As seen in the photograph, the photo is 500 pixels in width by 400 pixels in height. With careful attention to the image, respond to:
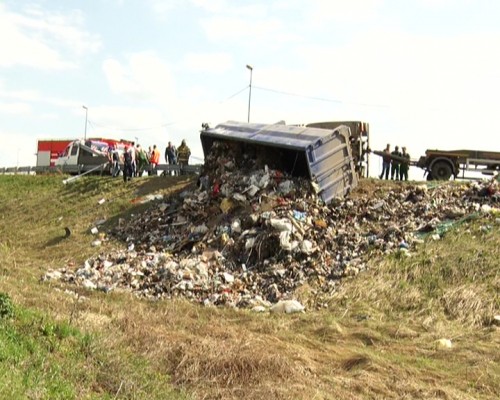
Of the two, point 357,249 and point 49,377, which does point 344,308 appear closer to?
point 357,249

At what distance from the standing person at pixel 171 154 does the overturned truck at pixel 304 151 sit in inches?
244

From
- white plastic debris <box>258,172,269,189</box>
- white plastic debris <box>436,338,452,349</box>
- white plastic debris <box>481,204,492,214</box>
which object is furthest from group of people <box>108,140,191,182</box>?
white plastic debris <box>436,338,452,349</box>

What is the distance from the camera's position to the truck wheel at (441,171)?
17.9 metres

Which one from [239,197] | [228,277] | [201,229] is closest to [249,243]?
[228,277]

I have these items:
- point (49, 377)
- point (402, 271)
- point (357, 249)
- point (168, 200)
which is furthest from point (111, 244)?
point (49, 377)

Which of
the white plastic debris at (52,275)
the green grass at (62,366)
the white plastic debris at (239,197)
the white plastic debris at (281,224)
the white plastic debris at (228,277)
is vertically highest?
the white plastic debris at (239,197)

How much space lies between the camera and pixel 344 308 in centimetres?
1005

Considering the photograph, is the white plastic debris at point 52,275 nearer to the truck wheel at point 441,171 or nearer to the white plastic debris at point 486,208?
the white plastic debris at point 486,208

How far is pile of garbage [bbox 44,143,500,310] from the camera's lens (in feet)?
37.1

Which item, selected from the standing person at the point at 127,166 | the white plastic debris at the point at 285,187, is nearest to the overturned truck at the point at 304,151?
the white plastic debris at the point at 285,187

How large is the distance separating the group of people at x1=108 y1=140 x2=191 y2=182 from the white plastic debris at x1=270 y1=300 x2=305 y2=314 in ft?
38.3

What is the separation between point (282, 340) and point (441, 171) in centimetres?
1152

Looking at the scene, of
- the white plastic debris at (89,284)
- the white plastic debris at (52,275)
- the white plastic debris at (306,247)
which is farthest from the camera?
the white plastic debris at (306,247)

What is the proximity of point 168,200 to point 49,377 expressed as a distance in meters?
12.4
